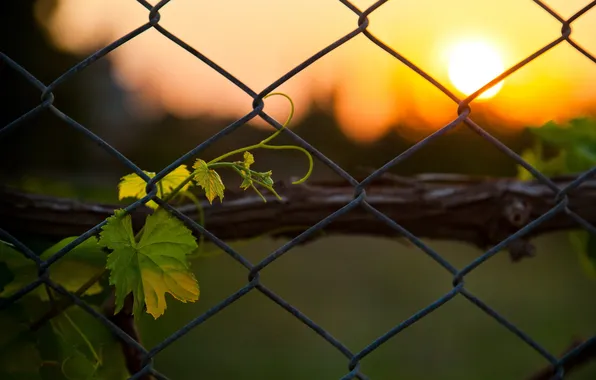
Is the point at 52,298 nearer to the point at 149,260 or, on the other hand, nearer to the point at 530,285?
the point at 149,260

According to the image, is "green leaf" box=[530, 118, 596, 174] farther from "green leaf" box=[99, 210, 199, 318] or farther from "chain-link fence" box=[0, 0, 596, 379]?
"green leaf" box=[99, 210, 199, 318]

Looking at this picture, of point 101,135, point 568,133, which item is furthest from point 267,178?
point 101,135

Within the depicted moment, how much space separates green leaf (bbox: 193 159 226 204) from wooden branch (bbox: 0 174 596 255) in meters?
0.25

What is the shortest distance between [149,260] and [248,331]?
5.60 m

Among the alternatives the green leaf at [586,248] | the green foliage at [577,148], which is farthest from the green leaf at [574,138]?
the green leaf at [586,248]

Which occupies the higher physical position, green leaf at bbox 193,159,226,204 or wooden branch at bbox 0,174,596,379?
wooden branch at bbox 0,174,596,379

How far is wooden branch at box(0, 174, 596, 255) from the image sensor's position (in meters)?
0.94

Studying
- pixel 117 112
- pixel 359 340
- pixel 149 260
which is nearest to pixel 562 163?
pixel 149 260

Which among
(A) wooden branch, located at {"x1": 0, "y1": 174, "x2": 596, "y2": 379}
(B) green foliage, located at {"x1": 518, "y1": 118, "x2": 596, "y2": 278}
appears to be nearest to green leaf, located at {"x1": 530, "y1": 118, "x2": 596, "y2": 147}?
(B) green foliage, located at {"x1": 518, "y1": 118, "x2": 596, "y2": 278}

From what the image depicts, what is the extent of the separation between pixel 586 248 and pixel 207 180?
3.35 ft

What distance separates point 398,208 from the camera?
1.14m

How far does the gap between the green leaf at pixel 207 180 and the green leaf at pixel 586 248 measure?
0.97 m

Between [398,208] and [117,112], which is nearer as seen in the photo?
[398,208]

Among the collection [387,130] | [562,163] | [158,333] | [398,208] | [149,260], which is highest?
[387,130]
